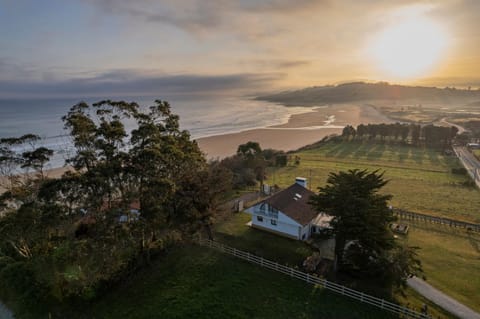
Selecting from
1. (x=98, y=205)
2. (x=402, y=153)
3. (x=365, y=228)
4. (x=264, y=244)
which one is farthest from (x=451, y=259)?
(x=402, y=153)

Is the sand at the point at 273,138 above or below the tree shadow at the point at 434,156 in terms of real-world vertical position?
above

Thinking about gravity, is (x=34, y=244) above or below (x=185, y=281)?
above

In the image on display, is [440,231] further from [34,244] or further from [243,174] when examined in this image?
[34,244]

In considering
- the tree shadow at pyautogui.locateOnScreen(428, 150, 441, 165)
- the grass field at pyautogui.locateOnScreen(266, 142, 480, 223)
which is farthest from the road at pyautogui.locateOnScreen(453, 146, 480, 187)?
the tree shadow at pyautogui.locateOnScreen(428, 150, 441, 165)

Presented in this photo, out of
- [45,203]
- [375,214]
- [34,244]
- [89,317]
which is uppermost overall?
[45,203]

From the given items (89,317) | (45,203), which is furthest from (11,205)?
(89,317)

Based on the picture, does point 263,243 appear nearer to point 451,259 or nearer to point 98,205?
point 98,205

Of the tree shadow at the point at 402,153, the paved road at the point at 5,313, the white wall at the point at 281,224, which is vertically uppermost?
the tree shadow at the point at 402,153

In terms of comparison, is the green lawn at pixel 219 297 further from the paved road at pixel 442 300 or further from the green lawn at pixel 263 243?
the paved road at pixel 442 300

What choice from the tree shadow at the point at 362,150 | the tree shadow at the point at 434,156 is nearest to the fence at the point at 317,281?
the tree shadow at the point at 362,150
